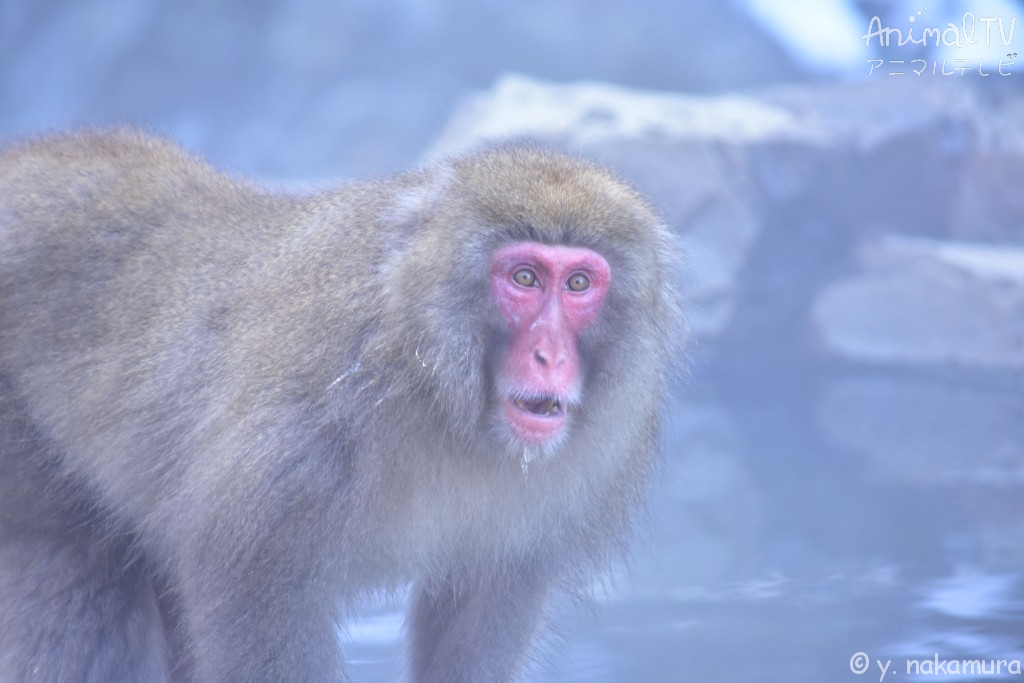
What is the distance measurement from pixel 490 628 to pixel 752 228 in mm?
7654

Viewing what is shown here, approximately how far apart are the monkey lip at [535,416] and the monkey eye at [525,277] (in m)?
0.28

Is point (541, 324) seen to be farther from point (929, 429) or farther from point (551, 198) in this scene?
point (929, 429)

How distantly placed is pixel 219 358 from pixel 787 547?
10.2 ft

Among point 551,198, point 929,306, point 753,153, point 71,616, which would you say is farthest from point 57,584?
point 753,153

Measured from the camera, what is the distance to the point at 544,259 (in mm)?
2992

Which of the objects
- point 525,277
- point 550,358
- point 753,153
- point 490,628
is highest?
point 753,153

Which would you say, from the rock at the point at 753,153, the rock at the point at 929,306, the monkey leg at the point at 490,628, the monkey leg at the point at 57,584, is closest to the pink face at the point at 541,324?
the monkey leg at the point at 490,628

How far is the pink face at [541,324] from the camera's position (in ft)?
9.64

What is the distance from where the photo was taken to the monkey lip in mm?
2947

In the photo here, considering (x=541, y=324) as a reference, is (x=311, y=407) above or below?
below

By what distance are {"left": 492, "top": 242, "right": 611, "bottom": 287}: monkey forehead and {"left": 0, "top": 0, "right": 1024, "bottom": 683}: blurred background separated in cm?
82

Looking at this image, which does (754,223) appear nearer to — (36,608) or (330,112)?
(330,112)

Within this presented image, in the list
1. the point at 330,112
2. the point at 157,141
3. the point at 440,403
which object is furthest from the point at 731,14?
the point at 440,403

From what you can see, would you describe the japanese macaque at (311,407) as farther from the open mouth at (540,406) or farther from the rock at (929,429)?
the rock at (929,429)
